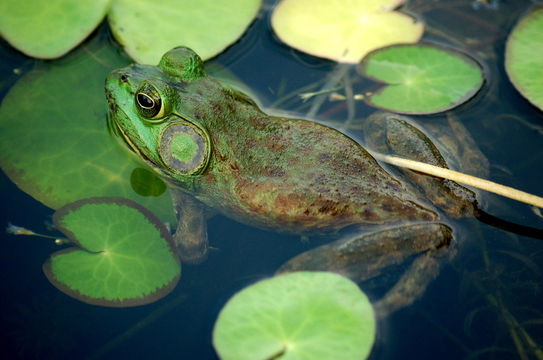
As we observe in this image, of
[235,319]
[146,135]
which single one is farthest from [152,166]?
[235,319]

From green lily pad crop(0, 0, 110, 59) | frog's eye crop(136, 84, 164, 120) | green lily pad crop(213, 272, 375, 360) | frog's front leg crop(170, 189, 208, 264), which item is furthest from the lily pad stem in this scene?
green lily pad crop(0, 0, 110, 59)

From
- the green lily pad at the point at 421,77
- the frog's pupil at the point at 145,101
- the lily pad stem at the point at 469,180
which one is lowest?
the lily pad stem at the point at 469,180

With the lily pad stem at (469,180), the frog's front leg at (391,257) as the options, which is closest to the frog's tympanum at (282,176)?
the frog's front leg at (391,257)

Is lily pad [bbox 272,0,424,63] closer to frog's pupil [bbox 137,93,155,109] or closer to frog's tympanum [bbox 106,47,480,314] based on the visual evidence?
frog's tympanum [bbox 106,47,480,314]

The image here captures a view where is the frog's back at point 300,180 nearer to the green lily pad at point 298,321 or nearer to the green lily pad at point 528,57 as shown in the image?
the green lily pad at point 298,321

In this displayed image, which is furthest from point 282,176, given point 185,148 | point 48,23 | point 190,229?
point 48,23

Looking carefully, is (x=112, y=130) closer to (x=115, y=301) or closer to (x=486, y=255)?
(x=115, y=301)
